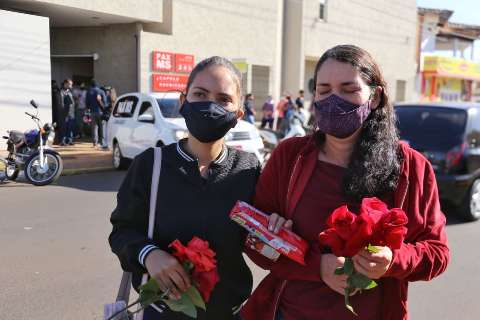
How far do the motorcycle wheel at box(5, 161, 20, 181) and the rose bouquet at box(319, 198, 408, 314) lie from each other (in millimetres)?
9089

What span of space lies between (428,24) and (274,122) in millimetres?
18802

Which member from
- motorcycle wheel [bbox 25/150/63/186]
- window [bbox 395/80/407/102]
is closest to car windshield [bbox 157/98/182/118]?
motorcycle wheel [bbox 25/150/63/186]

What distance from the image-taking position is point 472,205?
7387mm

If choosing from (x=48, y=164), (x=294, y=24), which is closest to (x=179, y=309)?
(x=48, y=164)

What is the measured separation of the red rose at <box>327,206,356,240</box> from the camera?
1524mm

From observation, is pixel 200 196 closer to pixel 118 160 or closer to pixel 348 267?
pixel 348 267

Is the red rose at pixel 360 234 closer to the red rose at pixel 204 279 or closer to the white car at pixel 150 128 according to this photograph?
the red rose at pixel 204 279

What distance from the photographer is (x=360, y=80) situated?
6.26 feet

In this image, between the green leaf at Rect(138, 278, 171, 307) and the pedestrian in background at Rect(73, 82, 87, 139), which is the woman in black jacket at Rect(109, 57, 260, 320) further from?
the pedestrian in background at Rect(73, 82, 87, 139)

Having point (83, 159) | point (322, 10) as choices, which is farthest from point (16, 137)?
point (322, 10)

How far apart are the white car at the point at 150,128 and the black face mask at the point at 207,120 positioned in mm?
7450

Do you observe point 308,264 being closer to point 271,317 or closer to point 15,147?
point 271,317

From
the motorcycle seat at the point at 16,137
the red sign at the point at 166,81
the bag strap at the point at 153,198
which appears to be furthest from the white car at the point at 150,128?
the bag strap at the point at 153,198

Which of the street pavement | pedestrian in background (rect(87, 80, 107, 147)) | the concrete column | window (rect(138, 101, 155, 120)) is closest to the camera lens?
the street pavement
